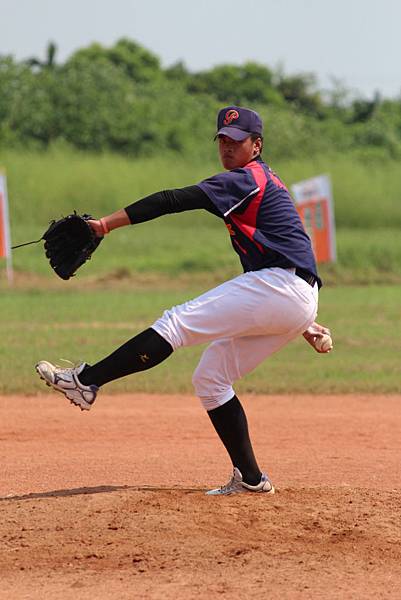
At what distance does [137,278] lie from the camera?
25469mm

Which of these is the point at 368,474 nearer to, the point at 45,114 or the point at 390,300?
the point at 390,300

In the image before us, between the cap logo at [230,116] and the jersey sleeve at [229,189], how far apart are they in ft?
1.15

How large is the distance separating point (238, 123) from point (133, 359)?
1.36 metres

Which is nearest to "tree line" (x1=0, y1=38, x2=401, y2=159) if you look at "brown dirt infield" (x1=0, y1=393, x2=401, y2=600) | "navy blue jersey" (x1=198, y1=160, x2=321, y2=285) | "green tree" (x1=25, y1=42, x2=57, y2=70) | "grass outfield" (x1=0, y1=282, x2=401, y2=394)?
"green tree" (x1=25, y1=42, x2=57, y2=70)

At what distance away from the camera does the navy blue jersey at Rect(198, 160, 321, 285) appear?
5.29m

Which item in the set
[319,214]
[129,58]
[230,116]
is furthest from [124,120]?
[230,116]

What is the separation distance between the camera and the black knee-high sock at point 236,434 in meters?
5.82

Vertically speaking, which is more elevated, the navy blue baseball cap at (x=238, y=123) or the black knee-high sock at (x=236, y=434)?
the navy blue baseball cap at (x=238, y=123)

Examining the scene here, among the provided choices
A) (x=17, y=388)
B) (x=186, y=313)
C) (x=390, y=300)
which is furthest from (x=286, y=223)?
(x=390, y=300)

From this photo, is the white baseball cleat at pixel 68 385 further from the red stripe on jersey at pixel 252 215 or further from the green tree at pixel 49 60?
the green tree at pixel 49 60

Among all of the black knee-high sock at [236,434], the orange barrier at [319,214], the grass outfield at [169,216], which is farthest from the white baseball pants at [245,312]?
the grass outfield at [169,216]

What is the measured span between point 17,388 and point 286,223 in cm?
607

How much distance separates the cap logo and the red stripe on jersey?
1.00ft

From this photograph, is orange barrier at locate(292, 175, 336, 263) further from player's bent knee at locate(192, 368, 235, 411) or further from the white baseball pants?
the white baseball pants
